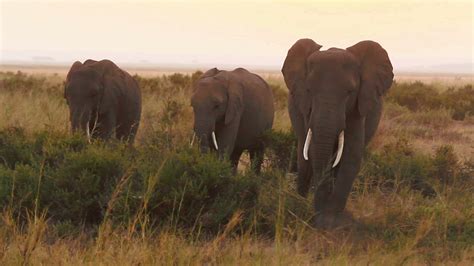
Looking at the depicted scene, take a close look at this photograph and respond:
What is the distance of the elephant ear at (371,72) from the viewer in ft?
→ 21.0

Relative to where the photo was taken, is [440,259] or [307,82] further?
[307,82]

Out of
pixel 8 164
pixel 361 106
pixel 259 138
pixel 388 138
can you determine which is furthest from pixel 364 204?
pixel 388 138

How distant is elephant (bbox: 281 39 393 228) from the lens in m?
6.12

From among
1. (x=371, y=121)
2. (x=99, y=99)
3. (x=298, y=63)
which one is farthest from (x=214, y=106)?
(x=371, y=121)

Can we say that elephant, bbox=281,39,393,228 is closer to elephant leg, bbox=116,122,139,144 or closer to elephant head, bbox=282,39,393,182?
elephant head, bbox=282,39,393,182

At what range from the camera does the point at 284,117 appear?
625 inches

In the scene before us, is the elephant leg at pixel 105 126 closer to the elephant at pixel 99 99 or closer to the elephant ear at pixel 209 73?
the elephant at pixel 99 99

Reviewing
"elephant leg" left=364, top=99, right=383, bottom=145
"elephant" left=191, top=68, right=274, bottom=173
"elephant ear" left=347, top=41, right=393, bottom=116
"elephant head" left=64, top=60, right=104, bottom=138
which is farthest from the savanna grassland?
"elephant ear" left=347, top=41, right=393, bottom=116

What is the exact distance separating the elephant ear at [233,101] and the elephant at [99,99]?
1.39 m

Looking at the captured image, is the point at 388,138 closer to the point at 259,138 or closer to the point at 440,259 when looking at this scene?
the point at 259,138

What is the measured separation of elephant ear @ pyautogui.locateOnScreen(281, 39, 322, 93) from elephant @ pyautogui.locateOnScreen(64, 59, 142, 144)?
2.77 metres

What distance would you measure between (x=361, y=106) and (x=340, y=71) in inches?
17.0

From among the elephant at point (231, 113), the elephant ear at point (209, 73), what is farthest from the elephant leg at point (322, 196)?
the elephant ear at point (209, 73)

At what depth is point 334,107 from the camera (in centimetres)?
609
